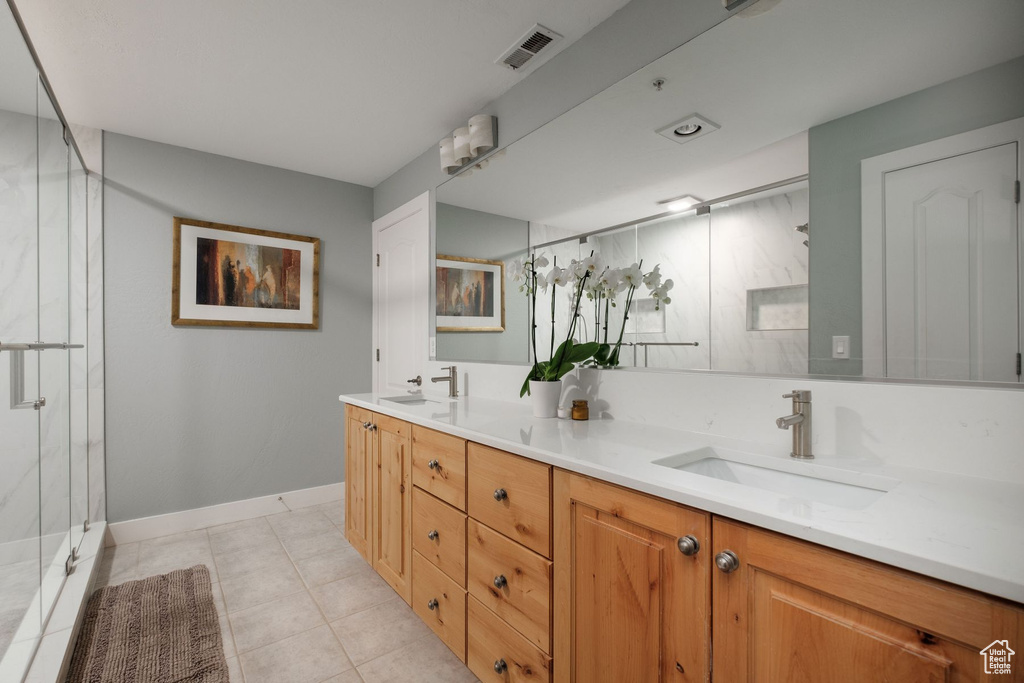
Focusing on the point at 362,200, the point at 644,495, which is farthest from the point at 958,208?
the point at 362,200

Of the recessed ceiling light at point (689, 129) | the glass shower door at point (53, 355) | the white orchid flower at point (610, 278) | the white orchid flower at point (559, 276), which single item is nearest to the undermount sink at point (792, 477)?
the white orchid flower at point (610, 278)

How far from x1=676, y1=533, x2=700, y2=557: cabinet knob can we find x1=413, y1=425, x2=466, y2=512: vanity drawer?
33.1 inches

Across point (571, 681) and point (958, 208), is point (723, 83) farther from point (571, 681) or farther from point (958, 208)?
point (571, 681)

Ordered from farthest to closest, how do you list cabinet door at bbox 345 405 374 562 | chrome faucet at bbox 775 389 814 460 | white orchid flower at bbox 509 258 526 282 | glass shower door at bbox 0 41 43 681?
cabinet door at bbox 345 405 374 562 < white orchid flower at bbox 509 258 526 282 < glass shower door at bbox 0 41 43 681 < chrome faucet at bbox 775 389 814 460

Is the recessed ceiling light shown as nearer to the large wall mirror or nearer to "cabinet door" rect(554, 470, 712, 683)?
the large wall mirror

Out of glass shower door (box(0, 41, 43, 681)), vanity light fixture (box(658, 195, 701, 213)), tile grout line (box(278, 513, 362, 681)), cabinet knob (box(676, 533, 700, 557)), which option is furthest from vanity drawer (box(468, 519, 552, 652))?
glass shower door (box(0, 41, 43, 681))

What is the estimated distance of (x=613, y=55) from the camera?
71.4 inches

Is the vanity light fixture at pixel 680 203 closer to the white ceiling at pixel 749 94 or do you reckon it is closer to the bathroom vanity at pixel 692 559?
the white ceiling at pixel 749 94

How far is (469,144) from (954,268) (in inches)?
83.6

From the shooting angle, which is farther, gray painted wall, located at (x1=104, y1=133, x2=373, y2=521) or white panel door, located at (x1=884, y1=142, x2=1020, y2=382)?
gray painted wall, located at (x1=104, y1=133, x2=373, y2=521)

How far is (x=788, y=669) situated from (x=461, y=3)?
2177 millimetres

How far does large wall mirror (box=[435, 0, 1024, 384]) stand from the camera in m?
1.00

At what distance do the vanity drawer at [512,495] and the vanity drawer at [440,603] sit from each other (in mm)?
357

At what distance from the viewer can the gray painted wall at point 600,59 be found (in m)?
1.58
